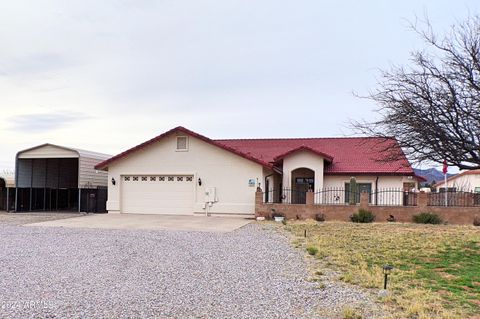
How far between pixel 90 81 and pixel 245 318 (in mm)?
15735

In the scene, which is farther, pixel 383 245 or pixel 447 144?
pixel 383 245

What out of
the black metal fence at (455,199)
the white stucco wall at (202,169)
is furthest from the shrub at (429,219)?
the white stucco wall at (202,169)

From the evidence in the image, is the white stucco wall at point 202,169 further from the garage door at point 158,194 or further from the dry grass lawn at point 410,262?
the dry grass lawn at point 410,262

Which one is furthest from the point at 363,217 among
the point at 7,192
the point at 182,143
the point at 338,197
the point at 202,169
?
the point at 7,192

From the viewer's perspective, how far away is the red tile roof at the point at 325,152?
2595cm

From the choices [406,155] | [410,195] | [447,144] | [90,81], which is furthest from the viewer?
[410,195]

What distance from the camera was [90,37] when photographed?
664 inches

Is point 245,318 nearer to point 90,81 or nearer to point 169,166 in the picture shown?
point 90,81

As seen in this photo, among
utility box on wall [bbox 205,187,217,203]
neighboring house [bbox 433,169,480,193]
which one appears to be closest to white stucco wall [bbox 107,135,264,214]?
utility box on wall [bbox 205,187,217,203]

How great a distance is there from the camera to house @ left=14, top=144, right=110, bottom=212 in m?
27.6

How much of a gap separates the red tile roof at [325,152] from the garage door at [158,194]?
1.75 metres

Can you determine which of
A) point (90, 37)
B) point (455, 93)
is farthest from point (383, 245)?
point (90, 37)

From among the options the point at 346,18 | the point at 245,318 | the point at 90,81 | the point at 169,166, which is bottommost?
the point at 245,318

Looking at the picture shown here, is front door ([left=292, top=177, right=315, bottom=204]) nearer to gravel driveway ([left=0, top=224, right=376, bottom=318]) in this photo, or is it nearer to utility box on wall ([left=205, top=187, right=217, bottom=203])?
utility box on wall ([left=205, top=187, right=217, bottom=203])
